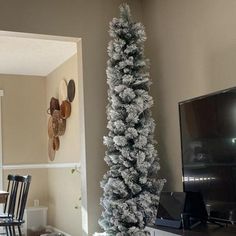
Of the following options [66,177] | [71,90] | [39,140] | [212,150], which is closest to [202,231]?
[212,150]

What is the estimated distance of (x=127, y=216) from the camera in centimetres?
327

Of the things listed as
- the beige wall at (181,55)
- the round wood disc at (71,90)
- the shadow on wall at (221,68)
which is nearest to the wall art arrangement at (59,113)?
the round wood disc at (71,90)

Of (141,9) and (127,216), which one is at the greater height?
(141,9)

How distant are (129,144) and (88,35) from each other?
1.19 meters

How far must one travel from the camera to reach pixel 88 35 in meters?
3.90

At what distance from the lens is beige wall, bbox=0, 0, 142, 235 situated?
3.63 m

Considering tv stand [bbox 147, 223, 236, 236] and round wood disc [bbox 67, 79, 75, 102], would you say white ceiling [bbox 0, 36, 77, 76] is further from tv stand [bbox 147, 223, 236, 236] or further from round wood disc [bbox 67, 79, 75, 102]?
tv stand [bbox 147, 223, 236, 236]

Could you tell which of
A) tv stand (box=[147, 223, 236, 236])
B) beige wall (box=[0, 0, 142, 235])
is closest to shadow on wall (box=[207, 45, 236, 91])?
tv stand (box=[147, 223, 236, 236])

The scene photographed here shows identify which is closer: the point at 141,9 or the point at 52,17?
the point at 52,17

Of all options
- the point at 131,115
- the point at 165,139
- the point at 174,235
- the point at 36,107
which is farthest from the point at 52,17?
the point at 36,107

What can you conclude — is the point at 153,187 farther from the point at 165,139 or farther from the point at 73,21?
the point at 73,21

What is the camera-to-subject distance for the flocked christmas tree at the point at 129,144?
10.9ft

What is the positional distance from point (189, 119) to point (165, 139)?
89cm

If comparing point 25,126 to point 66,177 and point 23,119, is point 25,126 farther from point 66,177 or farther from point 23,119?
point 66,177
